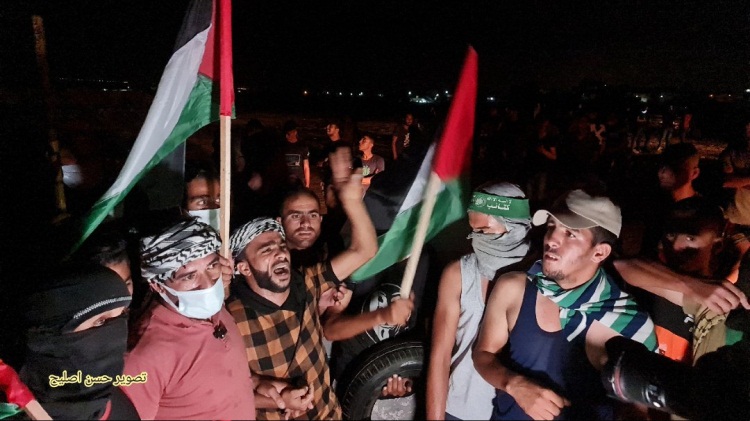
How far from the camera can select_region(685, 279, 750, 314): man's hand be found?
256cm

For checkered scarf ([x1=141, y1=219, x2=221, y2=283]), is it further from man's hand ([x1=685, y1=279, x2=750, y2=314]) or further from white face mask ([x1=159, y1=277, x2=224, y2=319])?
man's hand ([x1=685, y1=279, x2=750, y2=314])

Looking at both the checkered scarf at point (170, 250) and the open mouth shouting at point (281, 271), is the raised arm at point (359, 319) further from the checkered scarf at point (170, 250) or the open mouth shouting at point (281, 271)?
the checkered scarf at point (170, 250)

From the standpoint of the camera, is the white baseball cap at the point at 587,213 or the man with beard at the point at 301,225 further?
the man with beard at the point at 301,225

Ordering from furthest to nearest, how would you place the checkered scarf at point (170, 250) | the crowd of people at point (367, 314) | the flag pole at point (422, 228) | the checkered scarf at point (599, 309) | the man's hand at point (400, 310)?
the man's hand at point (400, 310) < the flag pole at point (422, 228) < the checkered scarf at point (599, 309) < the checkered scarf at point (170, 250) < the crowd of people at point (367, 314)

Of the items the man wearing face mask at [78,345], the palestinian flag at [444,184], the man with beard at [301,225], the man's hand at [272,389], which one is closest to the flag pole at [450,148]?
the palestinian flag at [444,184]

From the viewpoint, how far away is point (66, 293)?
197 cm

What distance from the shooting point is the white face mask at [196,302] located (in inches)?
93.6

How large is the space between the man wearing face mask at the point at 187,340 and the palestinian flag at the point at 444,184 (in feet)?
3.45

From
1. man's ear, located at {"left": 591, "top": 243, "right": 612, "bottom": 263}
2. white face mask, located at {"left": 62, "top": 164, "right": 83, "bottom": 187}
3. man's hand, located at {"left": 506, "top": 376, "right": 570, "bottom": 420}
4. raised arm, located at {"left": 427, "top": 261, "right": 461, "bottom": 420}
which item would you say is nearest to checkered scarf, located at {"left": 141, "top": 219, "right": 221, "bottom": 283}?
raised arm, located at {"left": 427, "top": 261, "right": 461, "bottom": 420}

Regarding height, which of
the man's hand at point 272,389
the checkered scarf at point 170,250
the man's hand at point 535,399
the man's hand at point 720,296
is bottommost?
the man's hand at point 272,389

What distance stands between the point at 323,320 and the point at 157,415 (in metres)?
1.13

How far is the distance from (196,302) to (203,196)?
1696 mm

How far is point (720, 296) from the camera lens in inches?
102

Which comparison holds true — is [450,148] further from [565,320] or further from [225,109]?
[225,109]
